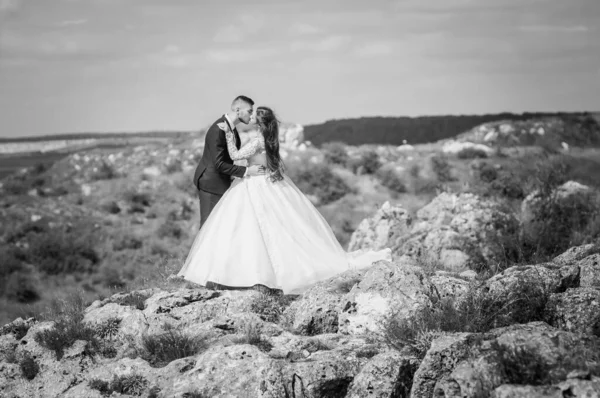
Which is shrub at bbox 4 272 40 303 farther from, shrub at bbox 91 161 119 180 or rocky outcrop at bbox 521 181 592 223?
rocky outcrop at bbox 521 181 592 223

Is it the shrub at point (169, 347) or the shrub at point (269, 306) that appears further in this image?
the shrub at point (269, 306)

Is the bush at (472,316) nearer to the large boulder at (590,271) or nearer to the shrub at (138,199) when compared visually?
the large boulder at (590,271)

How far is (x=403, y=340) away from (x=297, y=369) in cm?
109

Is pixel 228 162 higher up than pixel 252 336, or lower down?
higher up

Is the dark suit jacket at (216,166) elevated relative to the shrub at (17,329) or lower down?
elevated

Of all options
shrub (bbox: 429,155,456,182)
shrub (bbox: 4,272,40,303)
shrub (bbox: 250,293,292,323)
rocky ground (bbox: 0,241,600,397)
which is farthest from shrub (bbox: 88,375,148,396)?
shrub (bbox: 429,155,456,182)

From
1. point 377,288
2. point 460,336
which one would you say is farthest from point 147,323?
point 460,336

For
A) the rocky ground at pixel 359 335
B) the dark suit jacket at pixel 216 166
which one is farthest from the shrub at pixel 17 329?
the dark suit jacket at pixel 216 166

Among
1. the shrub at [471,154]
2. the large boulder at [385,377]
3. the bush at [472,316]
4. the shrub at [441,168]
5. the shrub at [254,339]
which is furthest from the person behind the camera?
the shrub at [471,154]

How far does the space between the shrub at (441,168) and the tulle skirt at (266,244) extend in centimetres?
2650

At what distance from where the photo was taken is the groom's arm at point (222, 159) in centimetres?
1045

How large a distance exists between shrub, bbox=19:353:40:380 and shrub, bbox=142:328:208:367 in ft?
4.36

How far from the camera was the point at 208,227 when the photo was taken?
32.9 feet

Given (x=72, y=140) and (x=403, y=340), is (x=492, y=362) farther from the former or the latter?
(x=72, y=140)
